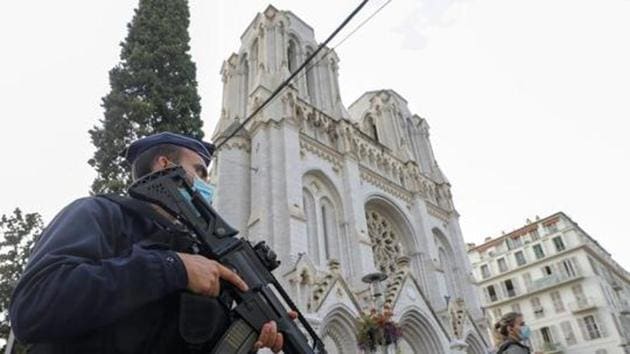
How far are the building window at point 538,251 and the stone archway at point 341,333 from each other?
35.2 metres

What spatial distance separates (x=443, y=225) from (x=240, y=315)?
1007 inches

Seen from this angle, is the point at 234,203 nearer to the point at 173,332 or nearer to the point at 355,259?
Result: the point at 355,259

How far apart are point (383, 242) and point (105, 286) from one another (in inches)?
809

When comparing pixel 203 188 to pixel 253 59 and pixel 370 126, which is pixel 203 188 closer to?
pixel 253 59

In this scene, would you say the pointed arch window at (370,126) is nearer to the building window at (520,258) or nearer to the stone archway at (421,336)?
the stone archway at (421,336)

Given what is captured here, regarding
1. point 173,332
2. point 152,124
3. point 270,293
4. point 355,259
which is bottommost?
point 173,332

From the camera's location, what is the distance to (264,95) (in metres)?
18.4

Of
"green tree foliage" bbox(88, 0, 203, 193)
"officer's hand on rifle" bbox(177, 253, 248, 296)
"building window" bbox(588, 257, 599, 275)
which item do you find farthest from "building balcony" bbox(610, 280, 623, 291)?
"officer's hand on rifle" bbox(177, 253, 248, 296)

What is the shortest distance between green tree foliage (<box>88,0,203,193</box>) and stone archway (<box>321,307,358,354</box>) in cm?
750

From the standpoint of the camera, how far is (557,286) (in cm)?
3888

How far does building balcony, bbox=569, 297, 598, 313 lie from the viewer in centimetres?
3654

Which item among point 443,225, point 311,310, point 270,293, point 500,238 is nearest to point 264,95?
point 311,310

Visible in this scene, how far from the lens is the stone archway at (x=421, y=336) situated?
54.8 feet

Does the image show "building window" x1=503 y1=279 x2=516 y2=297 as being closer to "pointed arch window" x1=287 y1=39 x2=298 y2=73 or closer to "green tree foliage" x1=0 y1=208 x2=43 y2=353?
"pointed arch window" x1=287 y1=39 x2=298 y2=73
